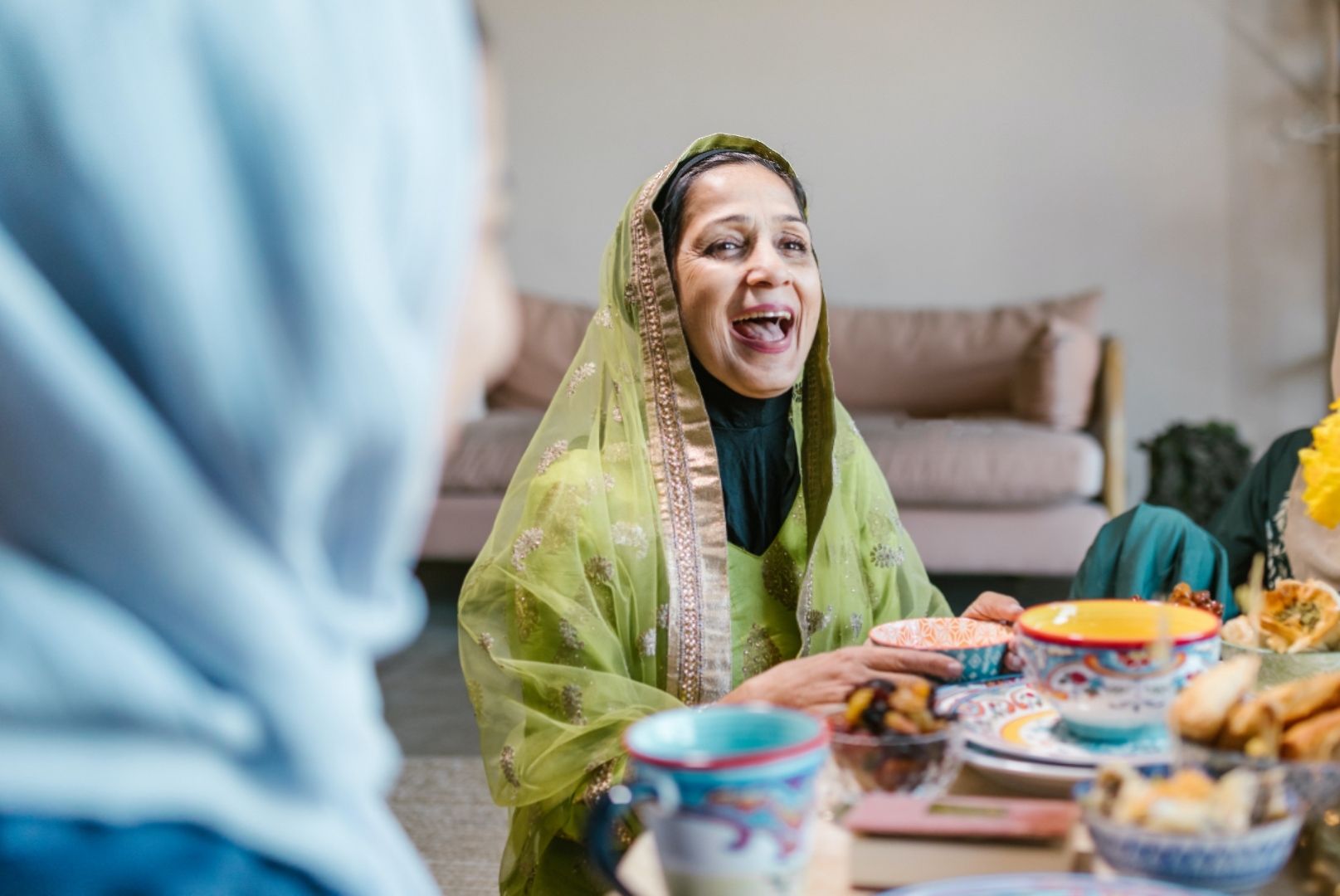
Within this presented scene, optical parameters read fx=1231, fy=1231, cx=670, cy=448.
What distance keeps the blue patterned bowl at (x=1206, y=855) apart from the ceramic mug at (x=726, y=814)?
163mm

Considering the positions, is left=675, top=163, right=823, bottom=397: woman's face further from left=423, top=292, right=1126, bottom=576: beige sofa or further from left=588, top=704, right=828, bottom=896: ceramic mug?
Result: left=423, top=292, right=1126, bottom=576: beige sofa

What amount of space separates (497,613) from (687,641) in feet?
0.70

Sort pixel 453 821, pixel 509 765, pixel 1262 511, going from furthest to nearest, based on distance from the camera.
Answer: pixel 453 821 < pixel 1262 511 < pixel 509 765

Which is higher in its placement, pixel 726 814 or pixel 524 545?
pixel 726 814

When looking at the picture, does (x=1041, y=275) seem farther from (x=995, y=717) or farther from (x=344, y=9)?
(x=344, y=9)

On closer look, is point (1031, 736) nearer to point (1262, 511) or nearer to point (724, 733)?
point (724, 733)

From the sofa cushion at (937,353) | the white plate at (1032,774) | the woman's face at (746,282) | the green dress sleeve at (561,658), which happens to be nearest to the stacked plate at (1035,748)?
the white plate at (1032,774)

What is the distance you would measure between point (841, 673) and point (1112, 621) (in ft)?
0.73

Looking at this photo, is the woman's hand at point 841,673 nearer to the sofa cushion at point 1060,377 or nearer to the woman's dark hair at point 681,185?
the woman's dark hair at point 681,185

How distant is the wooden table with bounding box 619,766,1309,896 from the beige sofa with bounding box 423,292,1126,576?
308 centimetres

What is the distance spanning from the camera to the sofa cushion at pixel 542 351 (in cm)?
484

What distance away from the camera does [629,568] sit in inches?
53.6

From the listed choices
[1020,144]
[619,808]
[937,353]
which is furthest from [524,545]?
[1020,144]

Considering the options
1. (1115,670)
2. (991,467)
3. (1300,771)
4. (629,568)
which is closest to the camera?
(1300,771)
